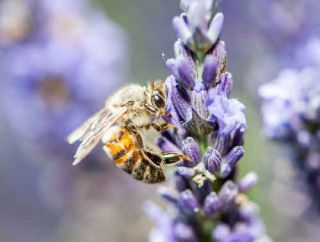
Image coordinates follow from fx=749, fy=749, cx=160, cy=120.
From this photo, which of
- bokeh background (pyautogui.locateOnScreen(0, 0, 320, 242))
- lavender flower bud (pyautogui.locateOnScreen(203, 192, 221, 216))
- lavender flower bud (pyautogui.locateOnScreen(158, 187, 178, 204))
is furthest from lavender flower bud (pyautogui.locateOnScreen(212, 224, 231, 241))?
bokeh background (pyautogui.locateOnScreen(0, 0, 320, 242))

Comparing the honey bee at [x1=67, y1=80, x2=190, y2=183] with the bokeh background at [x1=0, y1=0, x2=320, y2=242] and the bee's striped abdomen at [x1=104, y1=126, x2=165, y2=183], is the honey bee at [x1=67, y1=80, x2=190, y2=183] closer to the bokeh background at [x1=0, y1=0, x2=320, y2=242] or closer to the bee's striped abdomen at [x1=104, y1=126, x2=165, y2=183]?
the bee's striped abdomen at [x1=104, y1=126, x2=165, y2=183]

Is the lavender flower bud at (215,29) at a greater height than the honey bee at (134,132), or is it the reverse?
the lavender flower bud at (215,29)

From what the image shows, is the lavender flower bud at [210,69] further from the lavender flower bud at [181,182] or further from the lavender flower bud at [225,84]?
the lavender flower bud at [181,182]

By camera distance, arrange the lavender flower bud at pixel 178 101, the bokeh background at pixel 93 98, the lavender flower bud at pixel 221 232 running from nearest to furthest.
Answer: the lavender flower bud at pixel 178 101, the lavender flower bud at pixel 221 232, the bokeh background at pixel 93 98

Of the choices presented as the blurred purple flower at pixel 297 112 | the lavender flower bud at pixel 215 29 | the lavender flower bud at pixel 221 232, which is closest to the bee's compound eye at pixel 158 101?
the lavender flower bud at pixel 215 29

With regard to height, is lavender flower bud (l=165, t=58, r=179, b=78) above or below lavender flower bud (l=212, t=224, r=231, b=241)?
above

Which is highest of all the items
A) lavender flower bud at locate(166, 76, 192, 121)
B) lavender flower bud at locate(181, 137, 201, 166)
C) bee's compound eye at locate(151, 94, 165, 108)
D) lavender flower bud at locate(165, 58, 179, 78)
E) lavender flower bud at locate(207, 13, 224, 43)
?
lavender flower bud at locate(207, 13, 224, 43)

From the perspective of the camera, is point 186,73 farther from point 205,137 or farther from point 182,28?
point 205,137
